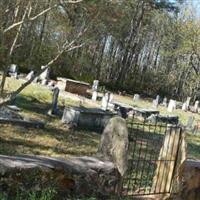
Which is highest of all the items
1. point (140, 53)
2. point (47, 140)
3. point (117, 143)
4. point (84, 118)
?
point (140, 53)

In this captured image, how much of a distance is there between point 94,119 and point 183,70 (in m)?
38.7

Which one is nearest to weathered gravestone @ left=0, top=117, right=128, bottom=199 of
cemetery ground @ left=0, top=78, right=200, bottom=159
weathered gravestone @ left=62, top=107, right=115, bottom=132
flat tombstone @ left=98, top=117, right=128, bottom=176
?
flat tombstone @ left=98, top=117, right=128, bottom=176

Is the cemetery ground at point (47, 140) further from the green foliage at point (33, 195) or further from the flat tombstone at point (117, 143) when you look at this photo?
the green foliage at point (33, 195)

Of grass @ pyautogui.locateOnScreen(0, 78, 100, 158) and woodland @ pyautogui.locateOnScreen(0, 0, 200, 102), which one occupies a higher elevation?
woodland @ pyautogui.locateOnScreen(0, 0, 200, 102)

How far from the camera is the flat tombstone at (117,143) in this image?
19.8 feet

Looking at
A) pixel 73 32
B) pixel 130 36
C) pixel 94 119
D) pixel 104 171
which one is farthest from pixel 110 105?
pixel 130 36

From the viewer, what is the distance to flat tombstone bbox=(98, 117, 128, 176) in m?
6.05

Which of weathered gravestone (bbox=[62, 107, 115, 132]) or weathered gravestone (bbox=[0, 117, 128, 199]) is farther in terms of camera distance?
weathered gravestone (bbox=[62, 107, 115, 132])

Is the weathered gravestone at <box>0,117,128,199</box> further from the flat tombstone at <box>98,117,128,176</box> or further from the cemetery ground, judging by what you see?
the cemetery ground

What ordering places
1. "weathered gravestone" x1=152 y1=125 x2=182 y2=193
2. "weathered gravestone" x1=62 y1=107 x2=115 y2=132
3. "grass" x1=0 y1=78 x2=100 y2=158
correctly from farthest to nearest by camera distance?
"weathered gravestone" x1=62 y1=107 x2=115 y2=132 → "grass" x1=0 y1=78 x2=100 y2=158 → "weathered gravestone" x1=152 y1=125 x2=182 y2=193

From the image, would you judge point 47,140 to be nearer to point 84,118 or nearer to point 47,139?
point 47,139

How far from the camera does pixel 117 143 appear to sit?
6.06 m

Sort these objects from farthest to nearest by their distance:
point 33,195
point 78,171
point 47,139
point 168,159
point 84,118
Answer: point 84,118
point 47,139
point 168,159
point 78,171
point 33,195

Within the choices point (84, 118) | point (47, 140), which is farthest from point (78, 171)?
point (84, 118)
